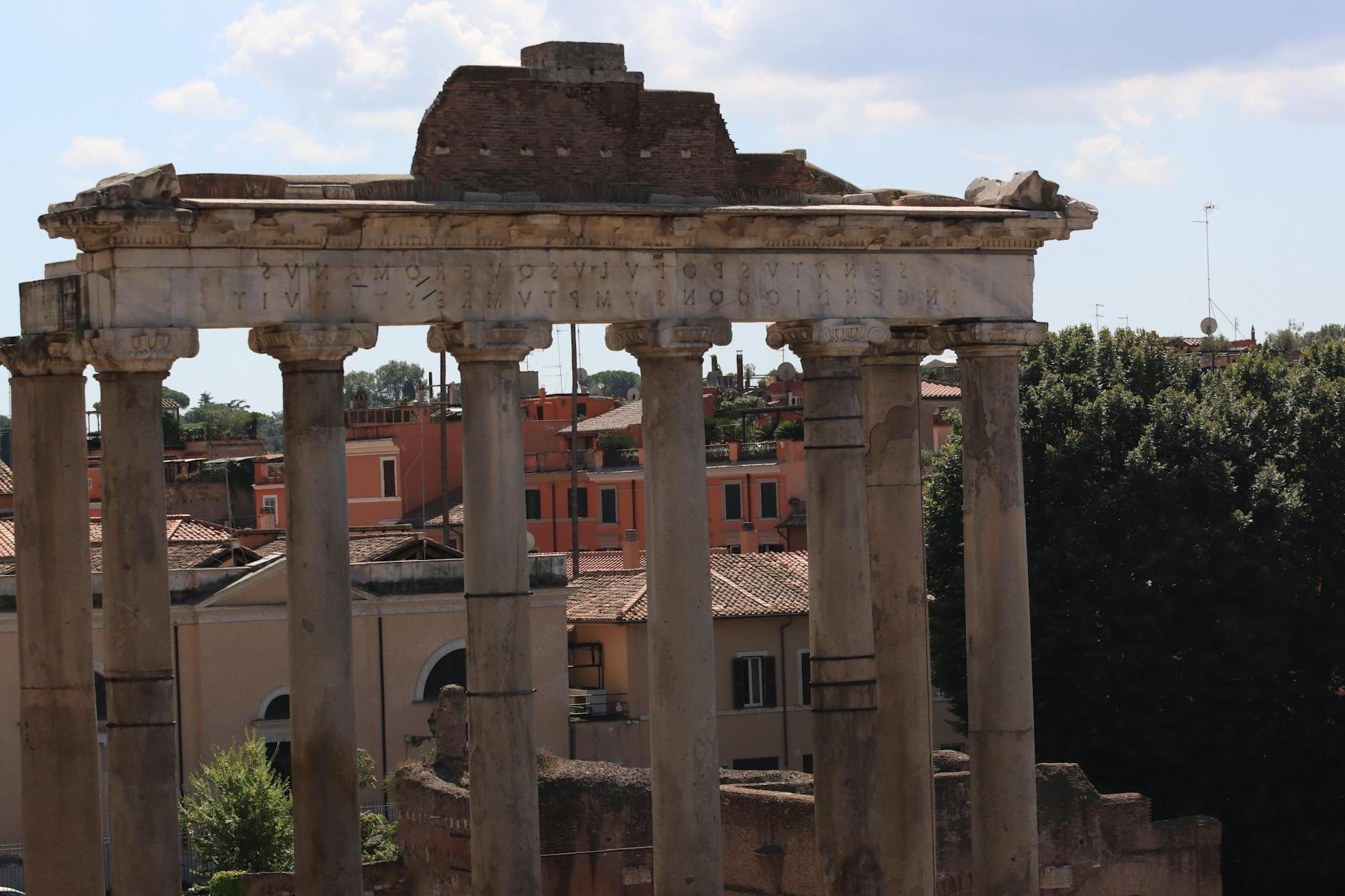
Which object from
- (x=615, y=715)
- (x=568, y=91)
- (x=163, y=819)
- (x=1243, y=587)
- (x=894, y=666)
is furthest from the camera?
(x=615, y=715)

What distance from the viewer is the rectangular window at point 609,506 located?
72.1 m

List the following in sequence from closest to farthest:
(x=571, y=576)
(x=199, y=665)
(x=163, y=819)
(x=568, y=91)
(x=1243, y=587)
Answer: (x=163, y=819), (x=568, y=91), (x=1243, y=587), (x=199, y=665), (x=571, y=576)

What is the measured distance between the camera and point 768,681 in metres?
52.7

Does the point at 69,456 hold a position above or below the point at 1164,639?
above

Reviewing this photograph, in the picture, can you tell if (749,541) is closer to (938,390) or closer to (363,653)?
(938,390)

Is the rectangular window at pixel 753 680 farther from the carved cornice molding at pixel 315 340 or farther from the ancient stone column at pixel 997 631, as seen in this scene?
the carved cornice molding at pixel 315 340

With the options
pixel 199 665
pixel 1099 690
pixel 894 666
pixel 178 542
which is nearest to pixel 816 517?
pixel 894 666

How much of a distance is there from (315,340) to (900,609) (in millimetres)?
6710

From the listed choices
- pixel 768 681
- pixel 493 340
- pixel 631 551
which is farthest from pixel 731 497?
pixel 493 340

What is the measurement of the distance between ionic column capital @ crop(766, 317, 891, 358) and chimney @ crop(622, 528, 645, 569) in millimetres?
38347

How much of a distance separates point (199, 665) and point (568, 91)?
1059 inches

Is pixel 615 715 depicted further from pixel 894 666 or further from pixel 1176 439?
pixel 894 666

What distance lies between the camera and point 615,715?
5088 centimetres

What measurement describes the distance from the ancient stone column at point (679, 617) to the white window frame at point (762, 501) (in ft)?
161
